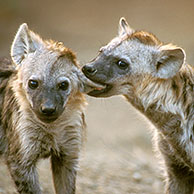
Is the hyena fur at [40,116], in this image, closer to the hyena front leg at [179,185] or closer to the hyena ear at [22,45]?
the hyena ear at [22,45]

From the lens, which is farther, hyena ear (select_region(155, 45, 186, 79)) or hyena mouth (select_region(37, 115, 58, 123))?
hyena ear (select_region(155, 45, 186, 79))

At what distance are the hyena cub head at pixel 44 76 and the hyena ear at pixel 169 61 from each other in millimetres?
437

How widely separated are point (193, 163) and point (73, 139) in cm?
70

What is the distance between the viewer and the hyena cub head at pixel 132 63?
9.91 feet

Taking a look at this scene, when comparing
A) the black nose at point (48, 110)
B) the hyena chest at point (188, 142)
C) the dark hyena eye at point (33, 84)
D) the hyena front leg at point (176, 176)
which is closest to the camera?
the black nose at point (48, 110)

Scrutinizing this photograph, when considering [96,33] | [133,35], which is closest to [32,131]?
[133,35]

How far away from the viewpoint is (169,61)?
9.95 ft

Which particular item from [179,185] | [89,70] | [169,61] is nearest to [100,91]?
[89,70]

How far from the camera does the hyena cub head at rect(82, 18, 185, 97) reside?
9.91ft

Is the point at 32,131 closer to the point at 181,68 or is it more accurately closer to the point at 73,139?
the point at 73,139

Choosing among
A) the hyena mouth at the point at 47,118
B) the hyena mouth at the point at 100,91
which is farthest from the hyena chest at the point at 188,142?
the hyena mouth at the point at 47,118

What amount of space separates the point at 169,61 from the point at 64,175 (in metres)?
0.89

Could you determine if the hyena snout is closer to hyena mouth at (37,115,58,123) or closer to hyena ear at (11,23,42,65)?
hyena mouth at (37,115,58,123)

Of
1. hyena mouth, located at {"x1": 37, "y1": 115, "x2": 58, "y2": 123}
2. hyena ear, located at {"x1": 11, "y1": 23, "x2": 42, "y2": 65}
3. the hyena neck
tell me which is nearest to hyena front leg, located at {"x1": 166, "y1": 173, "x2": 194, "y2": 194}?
the hyena neck
